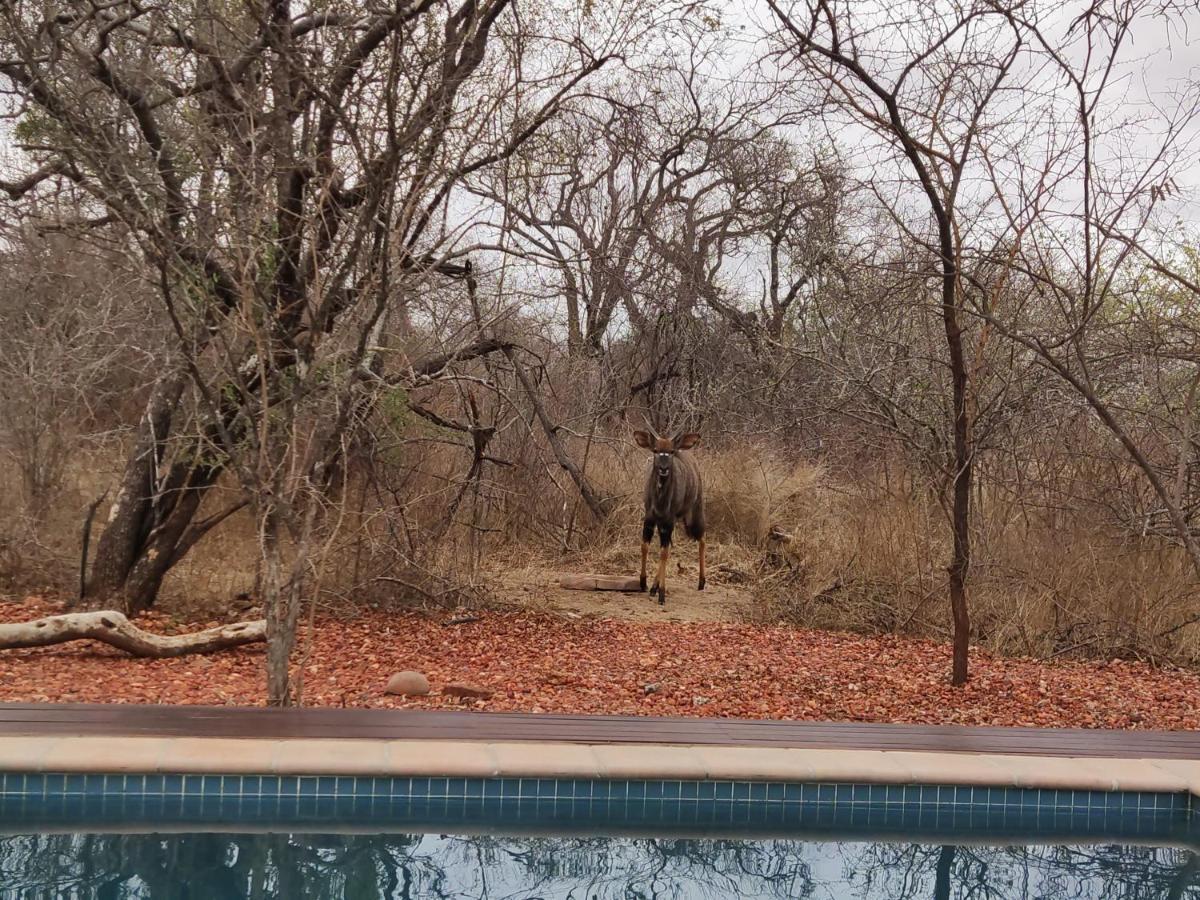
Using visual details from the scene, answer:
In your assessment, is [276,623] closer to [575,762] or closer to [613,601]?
[575,762]

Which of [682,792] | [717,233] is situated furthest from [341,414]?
[717,233]

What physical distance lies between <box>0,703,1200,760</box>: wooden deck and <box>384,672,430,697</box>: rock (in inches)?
38.4

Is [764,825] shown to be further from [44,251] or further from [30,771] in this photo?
[44,251]

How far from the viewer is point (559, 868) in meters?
4.90

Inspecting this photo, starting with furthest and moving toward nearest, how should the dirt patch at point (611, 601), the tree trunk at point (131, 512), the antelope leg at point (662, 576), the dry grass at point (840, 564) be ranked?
the antelope leg at point (662, 576)
the dirt patch at point (611, 601)
the dry grass at point (840, 564)
the tree trunk at point (131, 512)

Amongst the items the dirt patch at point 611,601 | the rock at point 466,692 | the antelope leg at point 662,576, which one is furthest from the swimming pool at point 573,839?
the antelope leg at point 662,576

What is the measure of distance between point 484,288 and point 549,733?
5.36 meters

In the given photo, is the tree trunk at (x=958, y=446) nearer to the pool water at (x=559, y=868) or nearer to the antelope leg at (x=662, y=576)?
the pool water at (x=559, y=868)

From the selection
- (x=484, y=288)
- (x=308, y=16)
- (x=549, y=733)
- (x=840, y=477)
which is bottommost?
(x=549, y=733)

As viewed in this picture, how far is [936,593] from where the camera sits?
9.77 metres

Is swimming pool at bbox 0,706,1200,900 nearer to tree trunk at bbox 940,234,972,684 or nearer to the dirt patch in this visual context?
tree trunk at bbox 940,234,972,684

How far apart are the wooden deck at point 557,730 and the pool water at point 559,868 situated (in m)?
0.55

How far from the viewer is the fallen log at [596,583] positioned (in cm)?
1130

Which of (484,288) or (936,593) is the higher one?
(484,288)
